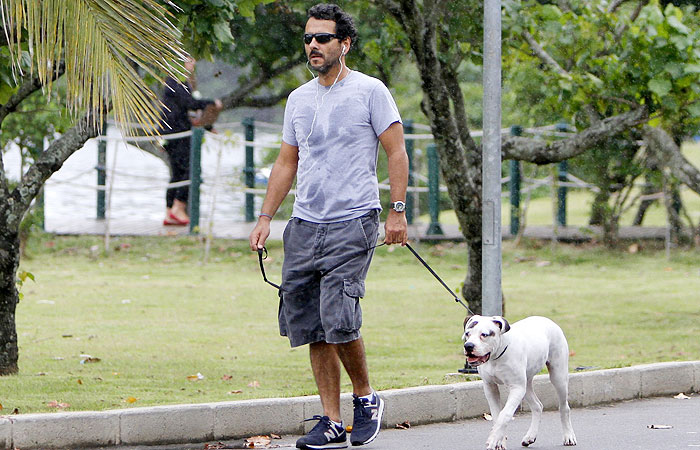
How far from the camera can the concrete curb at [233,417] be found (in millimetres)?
5727

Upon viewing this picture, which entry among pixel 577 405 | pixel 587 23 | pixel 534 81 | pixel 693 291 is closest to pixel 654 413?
pixel 577 405

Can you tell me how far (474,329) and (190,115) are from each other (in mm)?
13076

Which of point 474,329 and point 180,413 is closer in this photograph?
point 474,329

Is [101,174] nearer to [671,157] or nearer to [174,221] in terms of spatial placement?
[174,221]

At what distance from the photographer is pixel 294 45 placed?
13875 mm

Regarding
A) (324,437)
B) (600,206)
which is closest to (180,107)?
(600,206)

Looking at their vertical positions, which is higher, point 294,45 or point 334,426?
point 294,45

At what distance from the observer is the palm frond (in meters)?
5.92

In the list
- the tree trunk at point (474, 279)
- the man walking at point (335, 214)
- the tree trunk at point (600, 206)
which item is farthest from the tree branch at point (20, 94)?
the tree trunk at point (600, 206)

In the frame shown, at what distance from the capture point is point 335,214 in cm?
564

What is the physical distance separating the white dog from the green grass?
1.54 m

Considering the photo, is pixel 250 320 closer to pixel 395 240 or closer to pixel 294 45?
pixel 294 45

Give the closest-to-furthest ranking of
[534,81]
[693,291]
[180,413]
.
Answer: [180,413]
[693,291]
[534,81]

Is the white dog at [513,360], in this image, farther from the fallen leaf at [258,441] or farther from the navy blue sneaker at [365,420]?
the fallen leaf at [258,441]
